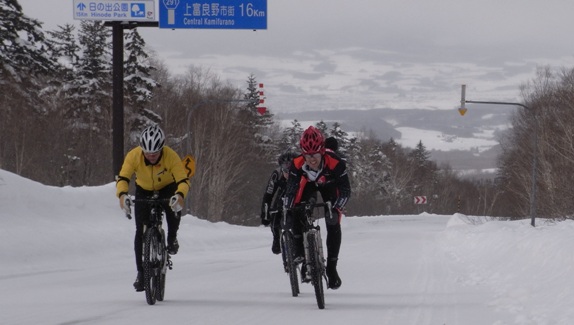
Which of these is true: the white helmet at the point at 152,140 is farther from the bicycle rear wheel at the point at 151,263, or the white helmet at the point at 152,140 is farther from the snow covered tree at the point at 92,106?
the snow covered tree at the point at 92,106

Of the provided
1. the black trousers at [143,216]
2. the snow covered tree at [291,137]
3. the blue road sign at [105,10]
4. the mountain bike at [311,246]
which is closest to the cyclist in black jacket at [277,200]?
the mountain bike at [311,246]

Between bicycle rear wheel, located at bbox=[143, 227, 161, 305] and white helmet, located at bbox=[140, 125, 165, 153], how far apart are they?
3.08ft

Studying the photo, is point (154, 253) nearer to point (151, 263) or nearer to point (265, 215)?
point (151, 263)

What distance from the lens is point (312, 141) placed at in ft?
28.0

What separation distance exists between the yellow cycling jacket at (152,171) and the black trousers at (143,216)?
0.32ft

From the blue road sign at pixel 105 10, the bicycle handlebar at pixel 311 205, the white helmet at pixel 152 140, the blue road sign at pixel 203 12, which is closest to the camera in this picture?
the white helmet at pixel 152 140

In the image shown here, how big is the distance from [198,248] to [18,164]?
24470 mm

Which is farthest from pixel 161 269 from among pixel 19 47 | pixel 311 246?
pixel 19 47

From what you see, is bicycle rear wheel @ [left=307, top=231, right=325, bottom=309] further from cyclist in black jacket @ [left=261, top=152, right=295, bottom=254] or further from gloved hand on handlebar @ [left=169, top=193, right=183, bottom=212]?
cyclist in black jacket @ [left=261, top=152, right=295, bottom=254]

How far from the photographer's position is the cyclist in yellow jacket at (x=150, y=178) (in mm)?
8531

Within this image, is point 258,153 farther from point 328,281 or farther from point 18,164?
point 328,281

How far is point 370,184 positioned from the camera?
340ft

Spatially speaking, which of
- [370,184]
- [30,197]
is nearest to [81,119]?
[30,197]

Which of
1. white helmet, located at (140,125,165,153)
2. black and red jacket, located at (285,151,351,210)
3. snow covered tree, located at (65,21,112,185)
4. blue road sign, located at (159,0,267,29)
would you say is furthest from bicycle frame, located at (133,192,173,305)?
snow covered tree, located at (65,21,112,185)
